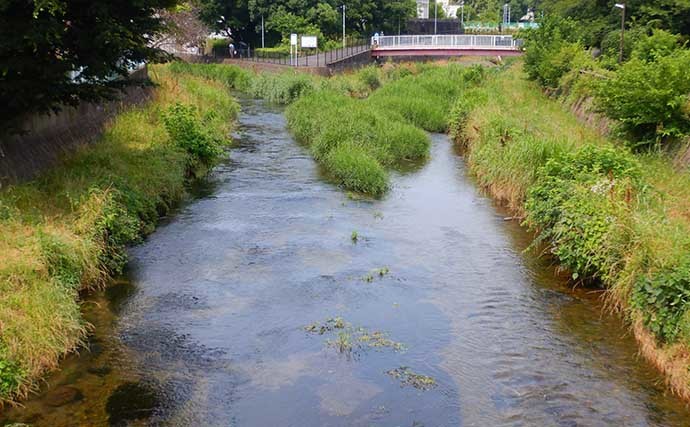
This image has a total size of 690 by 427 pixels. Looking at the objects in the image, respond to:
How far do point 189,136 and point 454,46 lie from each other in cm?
3972

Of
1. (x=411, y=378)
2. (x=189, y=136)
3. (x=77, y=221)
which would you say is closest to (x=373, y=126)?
(x=189, y=136)

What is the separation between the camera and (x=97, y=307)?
37.6 ft

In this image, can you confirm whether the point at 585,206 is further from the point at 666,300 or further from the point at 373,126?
the point at 373,126

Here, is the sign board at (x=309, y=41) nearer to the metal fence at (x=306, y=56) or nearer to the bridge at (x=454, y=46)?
the metal fence at (x=306, y=56)

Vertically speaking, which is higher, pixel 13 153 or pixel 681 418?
pixel 13 153

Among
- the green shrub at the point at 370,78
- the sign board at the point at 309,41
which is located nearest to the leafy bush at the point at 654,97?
the green shrub at the point at 370,78

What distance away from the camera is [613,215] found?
12086mm

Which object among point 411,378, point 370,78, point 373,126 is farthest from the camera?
point 370,78

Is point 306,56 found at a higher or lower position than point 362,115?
higher

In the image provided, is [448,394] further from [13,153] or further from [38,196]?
[13,153]

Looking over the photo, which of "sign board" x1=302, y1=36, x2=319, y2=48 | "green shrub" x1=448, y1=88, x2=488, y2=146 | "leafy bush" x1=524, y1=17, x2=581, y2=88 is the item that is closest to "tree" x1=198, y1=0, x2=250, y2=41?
"sign board" x1=302, y1=36, x2=319, y2=48

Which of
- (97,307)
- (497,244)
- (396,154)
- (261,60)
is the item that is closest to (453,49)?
(261,60)

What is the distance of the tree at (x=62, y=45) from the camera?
11.5 metres

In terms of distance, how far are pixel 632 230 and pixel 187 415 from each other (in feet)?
23.7
